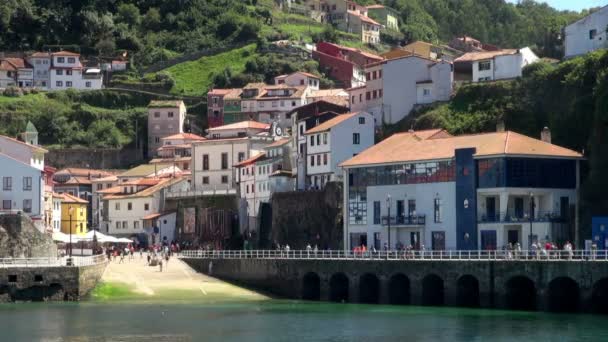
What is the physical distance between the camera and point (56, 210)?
135875mm

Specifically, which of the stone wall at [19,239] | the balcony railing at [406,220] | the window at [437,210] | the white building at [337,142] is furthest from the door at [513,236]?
the stone wall at [19,239]

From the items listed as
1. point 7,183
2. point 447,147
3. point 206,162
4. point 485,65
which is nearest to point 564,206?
point 447,147

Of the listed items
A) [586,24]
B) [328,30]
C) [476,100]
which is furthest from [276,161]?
[328,30]

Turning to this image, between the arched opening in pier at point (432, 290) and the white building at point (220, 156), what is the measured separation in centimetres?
4832

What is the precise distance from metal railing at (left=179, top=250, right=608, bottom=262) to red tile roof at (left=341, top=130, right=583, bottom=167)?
6684mm

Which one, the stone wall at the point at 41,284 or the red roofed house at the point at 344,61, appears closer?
the stone wall at the point at 41,284

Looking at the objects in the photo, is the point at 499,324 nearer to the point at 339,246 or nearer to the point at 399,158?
the point at 399,158

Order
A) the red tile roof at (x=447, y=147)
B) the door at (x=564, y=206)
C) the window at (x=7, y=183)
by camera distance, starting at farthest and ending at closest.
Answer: the window at (x=7, y=183)
the door at (x=564, y=206)
the red tile roof at (x=447, y=147)

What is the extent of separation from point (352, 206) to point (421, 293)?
16080 mm

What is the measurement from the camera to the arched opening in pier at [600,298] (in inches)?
3142

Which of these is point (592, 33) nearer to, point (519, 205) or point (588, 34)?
point (588, 34)

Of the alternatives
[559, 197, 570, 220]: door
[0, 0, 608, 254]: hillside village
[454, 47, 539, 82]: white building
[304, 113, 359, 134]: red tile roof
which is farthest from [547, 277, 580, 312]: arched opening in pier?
[454, 47, 539, 82]: white building

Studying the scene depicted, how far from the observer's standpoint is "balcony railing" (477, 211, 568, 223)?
91.1m

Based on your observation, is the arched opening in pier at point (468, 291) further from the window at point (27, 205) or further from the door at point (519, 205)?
the window at point (27, 205)
